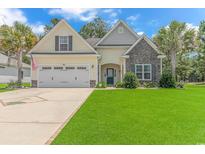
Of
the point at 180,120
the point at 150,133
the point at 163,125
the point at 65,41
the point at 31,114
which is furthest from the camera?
the point at 65,41

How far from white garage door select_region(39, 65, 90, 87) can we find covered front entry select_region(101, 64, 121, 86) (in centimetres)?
239

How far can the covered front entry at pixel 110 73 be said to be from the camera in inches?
970

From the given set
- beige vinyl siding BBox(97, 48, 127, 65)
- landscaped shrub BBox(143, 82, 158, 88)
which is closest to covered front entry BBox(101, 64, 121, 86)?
beige vinyl siding BBox(97, 48, 127, 65)

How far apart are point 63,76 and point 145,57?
26.5 ft

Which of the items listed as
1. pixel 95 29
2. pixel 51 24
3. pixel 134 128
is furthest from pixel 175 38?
pixel 134 128

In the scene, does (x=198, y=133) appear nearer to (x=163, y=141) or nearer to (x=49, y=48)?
(x=163, y=141)

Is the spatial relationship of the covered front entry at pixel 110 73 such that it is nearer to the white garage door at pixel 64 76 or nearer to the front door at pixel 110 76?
the front door at pixel 110 76

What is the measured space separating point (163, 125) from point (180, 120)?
94 cm

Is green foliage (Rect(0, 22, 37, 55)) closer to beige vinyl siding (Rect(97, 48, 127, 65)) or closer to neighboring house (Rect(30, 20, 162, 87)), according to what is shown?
neighboring house (Rect(30, 20, 162, 87))

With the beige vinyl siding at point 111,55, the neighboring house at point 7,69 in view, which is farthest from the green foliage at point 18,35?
the beige vinyl siding at point 111,55

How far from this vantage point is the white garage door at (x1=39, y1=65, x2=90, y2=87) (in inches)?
906
